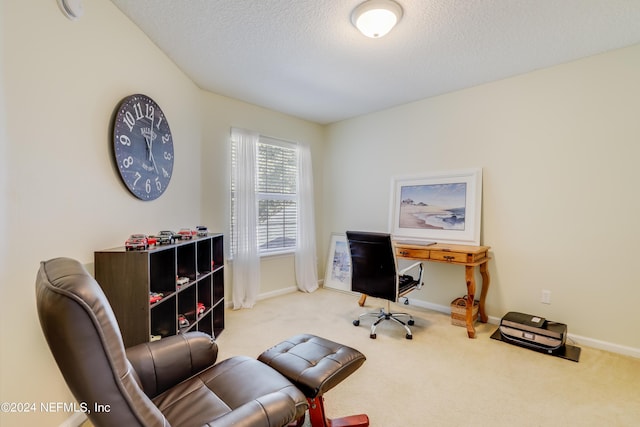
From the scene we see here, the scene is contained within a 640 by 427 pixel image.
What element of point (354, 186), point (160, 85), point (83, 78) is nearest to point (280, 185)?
point (354, 186)

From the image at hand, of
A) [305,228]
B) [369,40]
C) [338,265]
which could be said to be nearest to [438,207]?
[338,265]

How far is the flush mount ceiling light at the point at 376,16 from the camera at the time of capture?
5.97ft

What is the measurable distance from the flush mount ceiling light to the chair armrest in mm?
2194

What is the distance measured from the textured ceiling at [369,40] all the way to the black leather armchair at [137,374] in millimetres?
1916

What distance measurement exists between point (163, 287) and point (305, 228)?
2.30 metres

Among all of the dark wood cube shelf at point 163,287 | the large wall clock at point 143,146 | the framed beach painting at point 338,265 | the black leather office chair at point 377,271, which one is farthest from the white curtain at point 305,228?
the large wall clock at point 143,146

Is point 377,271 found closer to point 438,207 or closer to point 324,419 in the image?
point 438,207

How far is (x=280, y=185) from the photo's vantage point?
13.0ft

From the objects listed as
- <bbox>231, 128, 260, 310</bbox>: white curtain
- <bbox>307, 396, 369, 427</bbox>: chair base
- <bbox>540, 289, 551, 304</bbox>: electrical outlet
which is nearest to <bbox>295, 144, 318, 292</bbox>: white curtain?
<bbox>231, 128, 260, 310</bbox>: white curtain

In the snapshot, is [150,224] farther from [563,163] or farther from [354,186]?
[563,163]

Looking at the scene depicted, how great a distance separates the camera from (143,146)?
6.96ft

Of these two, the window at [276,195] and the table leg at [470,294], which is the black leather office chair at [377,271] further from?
the window at [276,195]

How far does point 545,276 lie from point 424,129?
2007 millimetres

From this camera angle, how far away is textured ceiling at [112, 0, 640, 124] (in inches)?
74.4
